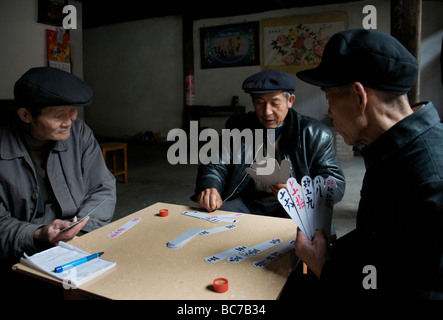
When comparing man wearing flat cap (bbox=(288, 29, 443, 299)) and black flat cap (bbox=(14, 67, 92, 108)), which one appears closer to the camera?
man wearing flat cap (bbox=(288, 29, 443, 299))

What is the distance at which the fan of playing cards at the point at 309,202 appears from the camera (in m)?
1.21

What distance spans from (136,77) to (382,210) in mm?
10186

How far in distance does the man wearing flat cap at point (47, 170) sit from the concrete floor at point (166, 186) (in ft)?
7.44

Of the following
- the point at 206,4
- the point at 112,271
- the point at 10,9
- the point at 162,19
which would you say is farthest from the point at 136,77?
the point at 112,271

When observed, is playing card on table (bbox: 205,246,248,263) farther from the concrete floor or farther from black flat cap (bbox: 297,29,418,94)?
the concrete floor

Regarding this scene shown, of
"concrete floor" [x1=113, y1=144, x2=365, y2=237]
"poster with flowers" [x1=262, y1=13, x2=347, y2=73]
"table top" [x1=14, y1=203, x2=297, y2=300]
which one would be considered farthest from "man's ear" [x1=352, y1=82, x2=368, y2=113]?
"poster with flowers" [x1=262, y1=13, x2=347, y2=73]

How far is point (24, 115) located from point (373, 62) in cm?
157

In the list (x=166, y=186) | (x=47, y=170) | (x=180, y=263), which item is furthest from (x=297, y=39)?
(x=180, y=263)

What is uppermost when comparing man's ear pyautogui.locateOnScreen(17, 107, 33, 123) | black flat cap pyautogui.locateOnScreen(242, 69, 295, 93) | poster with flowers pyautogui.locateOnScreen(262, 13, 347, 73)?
poster with flowers pyautogui.locateOnScreen(262, 13, 347, 73)

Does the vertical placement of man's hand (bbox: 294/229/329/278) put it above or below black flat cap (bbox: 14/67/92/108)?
below

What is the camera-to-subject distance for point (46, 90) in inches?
59.5

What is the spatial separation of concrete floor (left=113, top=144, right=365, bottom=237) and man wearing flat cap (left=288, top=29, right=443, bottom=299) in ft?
8.21

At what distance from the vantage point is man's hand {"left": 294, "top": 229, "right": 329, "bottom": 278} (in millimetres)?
1119

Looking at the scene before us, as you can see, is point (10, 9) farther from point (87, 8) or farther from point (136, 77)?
point (136, 77)
